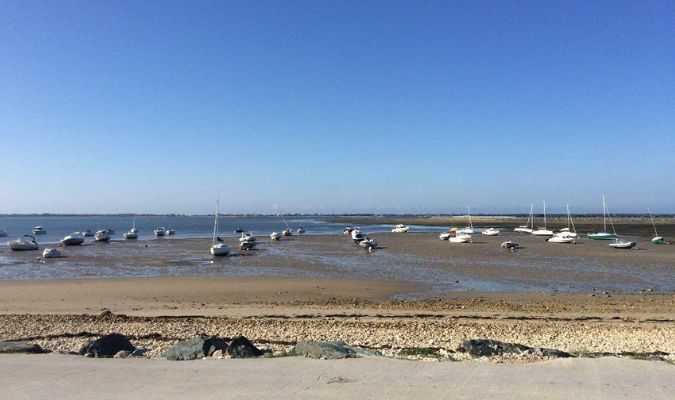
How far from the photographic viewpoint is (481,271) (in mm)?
38500

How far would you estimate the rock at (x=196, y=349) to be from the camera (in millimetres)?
11046

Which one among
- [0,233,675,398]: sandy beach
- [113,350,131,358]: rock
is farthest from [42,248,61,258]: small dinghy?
[113,350,131,358]: rock

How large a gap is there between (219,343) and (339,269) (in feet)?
96.9

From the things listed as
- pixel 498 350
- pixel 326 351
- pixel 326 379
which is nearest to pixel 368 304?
pixel 498 350

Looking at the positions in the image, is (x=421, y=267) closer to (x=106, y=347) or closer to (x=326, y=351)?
(x=326, y=351)

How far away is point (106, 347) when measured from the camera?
453 inches

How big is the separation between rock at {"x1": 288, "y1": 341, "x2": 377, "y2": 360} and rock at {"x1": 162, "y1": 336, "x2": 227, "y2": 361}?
5.76 feet

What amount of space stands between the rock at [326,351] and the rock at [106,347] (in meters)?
4.05

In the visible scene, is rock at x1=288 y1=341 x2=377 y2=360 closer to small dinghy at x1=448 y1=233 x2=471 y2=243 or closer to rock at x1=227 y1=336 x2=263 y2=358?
rock at x1=227 y1=336 x2=263 y2=358

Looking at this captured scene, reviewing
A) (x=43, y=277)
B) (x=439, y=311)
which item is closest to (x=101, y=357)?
(x=439, y=311)

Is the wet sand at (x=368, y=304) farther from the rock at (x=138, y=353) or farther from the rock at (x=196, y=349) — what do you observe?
the rock at (x=196, y=349)

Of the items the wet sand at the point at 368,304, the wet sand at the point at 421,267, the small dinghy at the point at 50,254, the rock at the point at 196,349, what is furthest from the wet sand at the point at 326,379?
the small dinghy at the point at 50,254

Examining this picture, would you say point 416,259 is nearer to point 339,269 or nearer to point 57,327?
point 339,269

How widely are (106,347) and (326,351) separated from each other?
509 cm
